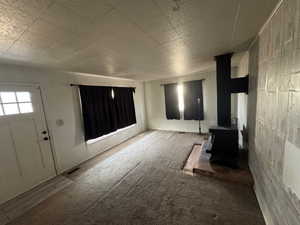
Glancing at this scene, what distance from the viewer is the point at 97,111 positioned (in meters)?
Answer: 3.68

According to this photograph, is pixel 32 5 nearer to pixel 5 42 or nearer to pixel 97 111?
pixel 5 42

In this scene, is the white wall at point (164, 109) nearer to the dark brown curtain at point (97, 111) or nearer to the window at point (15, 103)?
the dark brown curtain at point (97, 111)

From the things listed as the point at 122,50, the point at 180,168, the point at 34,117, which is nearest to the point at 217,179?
the point at 180,168

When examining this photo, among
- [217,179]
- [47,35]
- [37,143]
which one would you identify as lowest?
[217,179]

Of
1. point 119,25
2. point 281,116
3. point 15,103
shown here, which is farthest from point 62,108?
point 281,116

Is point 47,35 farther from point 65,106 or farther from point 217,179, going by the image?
point 217,179

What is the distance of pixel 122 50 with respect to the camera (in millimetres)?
1945

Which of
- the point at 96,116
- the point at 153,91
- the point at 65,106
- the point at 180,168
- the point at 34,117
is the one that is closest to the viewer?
the point at 34,117

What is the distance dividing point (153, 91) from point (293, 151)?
199 inches

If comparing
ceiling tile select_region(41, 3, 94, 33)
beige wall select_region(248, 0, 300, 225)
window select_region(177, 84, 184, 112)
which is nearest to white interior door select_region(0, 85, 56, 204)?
ceiling tile select_region(41, 3, 94, 33)

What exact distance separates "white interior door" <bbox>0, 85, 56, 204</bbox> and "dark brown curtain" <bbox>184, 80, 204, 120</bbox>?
172 inches

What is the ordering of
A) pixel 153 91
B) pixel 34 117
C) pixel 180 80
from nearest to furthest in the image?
1. pixel 34 117
2. pixel 180 80
3. pixel 153 91

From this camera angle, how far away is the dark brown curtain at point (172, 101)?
203 inches

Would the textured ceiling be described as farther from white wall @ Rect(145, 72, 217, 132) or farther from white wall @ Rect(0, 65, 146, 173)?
white wall @ Rect(145, 72, 217, 132)
